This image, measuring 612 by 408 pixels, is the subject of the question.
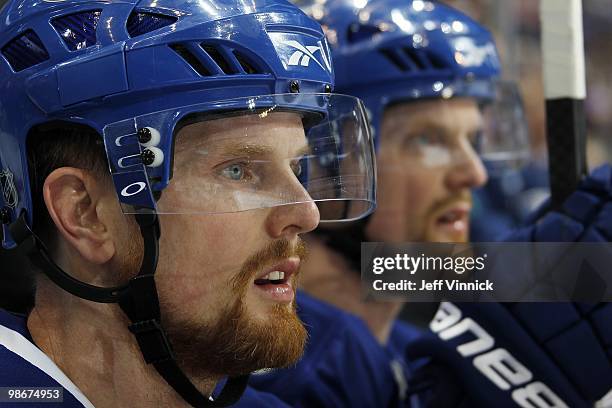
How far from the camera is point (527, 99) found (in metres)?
1.87

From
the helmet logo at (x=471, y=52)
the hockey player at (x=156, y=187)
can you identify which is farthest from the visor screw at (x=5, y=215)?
the helmet logo at (x=471, y=52)

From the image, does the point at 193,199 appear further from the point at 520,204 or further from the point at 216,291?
the point at 520,204

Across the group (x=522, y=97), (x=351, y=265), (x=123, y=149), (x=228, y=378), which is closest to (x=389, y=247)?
(x=228, y=378)

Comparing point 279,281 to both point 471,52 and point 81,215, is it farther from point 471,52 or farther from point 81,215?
point 471,52

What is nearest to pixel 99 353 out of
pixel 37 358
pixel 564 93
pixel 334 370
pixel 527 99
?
pixel 37 358

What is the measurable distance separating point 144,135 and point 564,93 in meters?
0.65

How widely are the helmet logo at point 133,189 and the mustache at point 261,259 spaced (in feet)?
0.50

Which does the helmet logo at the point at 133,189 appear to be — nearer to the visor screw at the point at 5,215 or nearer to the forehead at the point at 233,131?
the forehead at the point at 233,131

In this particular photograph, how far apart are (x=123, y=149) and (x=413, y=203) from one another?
2.64 feet

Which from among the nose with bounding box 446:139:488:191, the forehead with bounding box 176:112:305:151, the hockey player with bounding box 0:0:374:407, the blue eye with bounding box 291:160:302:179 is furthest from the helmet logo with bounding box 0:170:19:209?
the nose with bounding box 446:139:488:191

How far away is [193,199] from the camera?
1.09 metres

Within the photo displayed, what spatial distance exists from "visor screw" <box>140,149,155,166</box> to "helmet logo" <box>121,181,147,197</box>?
2cm

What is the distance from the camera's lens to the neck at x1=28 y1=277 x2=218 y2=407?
1.15 meters

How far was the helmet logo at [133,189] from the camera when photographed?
3.50 ft
